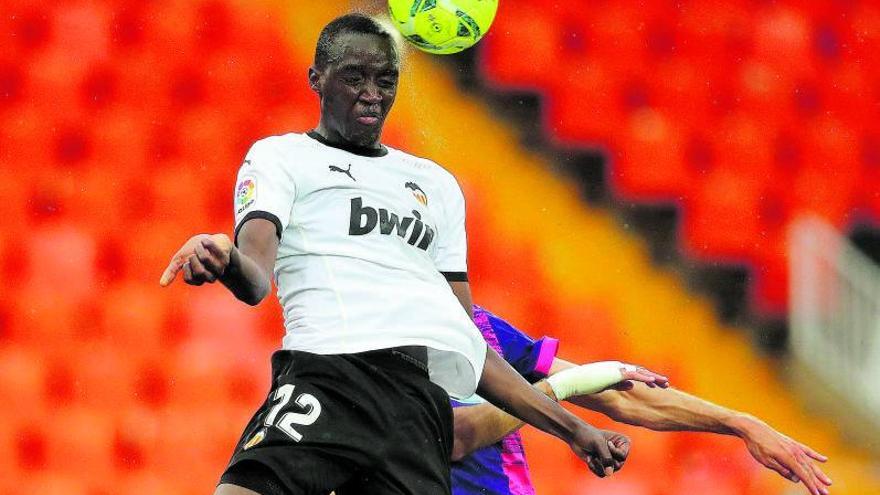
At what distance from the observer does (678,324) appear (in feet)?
11.5

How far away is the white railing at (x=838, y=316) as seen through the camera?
11.3 ft

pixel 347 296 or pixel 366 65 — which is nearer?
pixel 347 296

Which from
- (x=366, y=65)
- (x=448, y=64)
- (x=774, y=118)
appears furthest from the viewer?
(x=774, y=118)

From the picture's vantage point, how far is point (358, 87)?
5.87 feet

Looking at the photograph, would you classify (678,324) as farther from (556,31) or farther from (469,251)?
(556,31)

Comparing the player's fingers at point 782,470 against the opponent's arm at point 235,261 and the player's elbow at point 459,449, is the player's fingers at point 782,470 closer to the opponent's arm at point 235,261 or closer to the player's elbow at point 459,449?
the player's elbow at point 459,449

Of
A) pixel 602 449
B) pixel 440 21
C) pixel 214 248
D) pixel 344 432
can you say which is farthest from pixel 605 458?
pixel 440 21

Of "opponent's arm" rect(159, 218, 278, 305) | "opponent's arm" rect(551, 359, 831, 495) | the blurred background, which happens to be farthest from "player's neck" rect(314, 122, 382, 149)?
the blurred background

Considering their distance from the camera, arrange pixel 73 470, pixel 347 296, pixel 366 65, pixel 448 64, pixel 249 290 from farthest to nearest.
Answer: pixel 448 64 → pixel 73 470 → pixel 366 65 → pixel 347 296 → pixel 249 290

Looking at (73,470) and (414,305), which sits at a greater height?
(414,305)

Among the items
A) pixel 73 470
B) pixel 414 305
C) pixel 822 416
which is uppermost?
pixel 414 305

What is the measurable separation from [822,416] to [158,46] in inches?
78.3

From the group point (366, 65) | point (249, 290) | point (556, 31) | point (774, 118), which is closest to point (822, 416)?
point (774, 118)

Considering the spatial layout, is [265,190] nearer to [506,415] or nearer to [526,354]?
[506,415]
